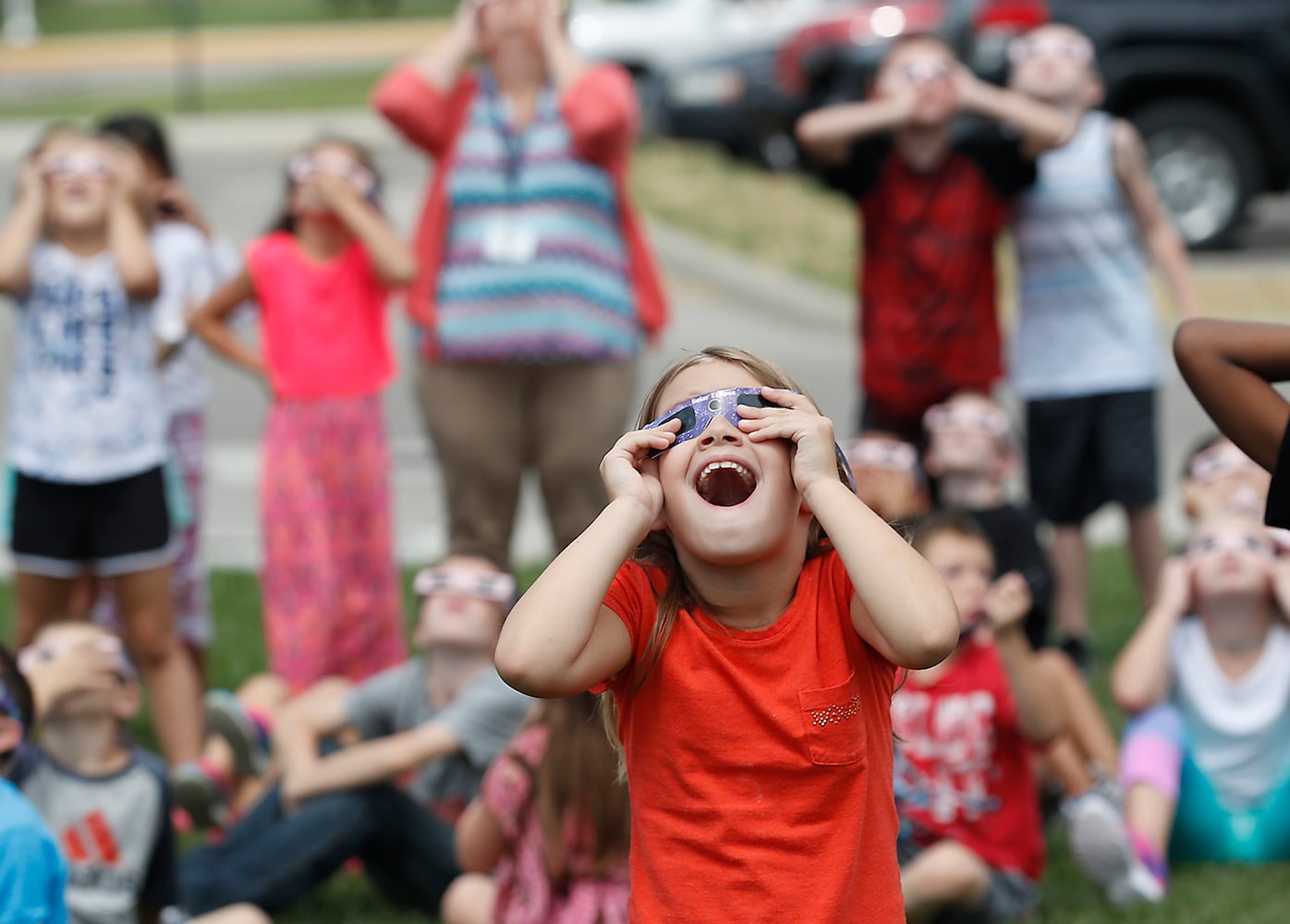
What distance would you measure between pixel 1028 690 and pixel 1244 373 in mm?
1833

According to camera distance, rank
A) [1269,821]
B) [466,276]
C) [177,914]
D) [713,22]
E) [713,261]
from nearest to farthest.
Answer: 1. [177,914]
2. [1269,821]
3. [466,276]
4. [713,261]
5. [713,22]

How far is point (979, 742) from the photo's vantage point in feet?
14.7

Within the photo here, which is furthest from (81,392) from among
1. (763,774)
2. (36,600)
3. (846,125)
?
(763,774)

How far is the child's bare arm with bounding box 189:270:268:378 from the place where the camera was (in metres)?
5.87

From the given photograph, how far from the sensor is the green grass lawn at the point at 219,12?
41.5m

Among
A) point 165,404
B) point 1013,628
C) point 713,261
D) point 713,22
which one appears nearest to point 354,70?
point 713,22

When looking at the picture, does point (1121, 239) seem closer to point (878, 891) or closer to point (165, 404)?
point (165, 404)

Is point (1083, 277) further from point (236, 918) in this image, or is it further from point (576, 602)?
point (576, 602)

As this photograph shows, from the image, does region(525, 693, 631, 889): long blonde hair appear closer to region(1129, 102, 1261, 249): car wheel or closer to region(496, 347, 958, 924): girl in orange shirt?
region(496, 347, 958, 924): girl in orange shirt

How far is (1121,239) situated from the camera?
6.18 meters

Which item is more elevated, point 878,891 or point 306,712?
point 878,891

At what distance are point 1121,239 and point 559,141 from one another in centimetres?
192

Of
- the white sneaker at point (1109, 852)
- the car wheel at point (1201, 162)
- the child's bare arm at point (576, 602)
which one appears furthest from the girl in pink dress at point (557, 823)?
the car wheel at point (1201, 162)

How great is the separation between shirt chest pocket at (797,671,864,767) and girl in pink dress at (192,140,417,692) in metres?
3.32
